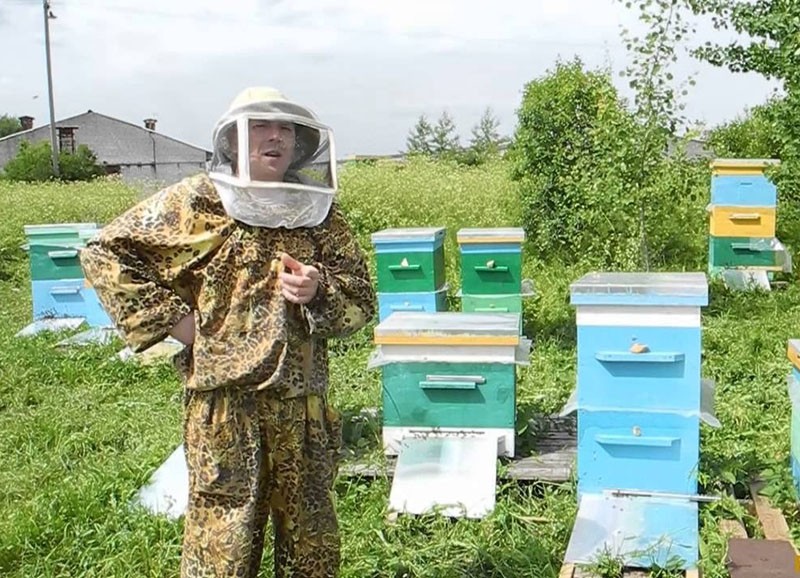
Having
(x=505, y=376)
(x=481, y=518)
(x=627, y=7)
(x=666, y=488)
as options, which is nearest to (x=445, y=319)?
(x=505, y=376)

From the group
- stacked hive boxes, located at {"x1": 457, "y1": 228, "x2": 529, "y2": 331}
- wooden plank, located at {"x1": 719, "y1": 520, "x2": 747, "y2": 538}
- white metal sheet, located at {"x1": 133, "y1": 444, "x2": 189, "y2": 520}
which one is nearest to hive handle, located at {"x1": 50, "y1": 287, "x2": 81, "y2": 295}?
stacked hive boxes, located at {"x1": 457, "y1": 228, "x2": 529, "y2": 331}

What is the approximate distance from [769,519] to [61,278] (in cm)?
523

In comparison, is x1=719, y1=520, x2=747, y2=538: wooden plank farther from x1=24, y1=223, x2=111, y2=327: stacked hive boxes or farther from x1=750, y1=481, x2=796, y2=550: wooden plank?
x1=24, y1=223, x2=111, y2=327: stacked hive boxes

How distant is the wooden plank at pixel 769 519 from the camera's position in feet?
9.52

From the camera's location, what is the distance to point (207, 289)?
1.95 m

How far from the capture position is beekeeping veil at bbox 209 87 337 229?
1.89 metres

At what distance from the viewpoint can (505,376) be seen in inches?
131

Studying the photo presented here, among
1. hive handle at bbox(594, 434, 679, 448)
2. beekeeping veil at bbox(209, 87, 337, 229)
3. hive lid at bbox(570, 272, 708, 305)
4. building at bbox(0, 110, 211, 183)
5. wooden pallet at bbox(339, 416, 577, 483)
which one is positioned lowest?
wooden pallet at bbox(339, 416, 577, 483)

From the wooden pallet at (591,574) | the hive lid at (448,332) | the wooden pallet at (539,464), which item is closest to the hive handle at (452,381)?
the hive lid at (448,332)

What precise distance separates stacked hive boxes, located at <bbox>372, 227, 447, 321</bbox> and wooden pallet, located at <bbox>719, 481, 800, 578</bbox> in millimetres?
2958

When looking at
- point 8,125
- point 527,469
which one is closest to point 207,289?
point 527,469

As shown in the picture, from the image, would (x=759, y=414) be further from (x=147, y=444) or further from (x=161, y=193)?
(x=161, y=193)

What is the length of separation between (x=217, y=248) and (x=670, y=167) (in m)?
4.68

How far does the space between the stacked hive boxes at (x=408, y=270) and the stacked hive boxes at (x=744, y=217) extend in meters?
2.80
